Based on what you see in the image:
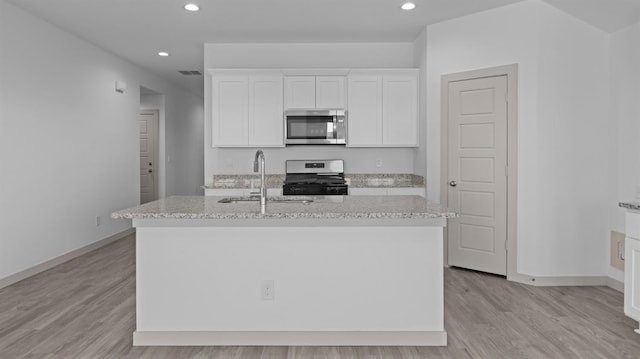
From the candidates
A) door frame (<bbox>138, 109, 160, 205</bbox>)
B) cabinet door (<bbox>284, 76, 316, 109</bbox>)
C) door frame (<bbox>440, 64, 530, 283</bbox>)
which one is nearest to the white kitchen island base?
door frame (<bbox>440, 64, 530, 283</bbox>)

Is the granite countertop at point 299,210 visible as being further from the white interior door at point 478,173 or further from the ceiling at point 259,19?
the ceiling at point 259,19

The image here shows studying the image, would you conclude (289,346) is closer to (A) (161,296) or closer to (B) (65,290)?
(A) (161,296)

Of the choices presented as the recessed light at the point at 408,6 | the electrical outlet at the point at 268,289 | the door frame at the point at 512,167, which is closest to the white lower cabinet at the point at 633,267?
the door frame at the point at 512,167

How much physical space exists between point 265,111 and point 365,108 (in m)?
1.19

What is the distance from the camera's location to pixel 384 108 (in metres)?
5.04

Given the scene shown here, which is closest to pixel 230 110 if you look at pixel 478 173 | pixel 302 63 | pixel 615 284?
pixel 302 63

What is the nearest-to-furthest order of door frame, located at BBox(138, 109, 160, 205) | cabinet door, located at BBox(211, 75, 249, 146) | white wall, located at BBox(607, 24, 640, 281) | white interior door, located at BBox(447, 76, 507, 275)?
white wall, located at BBox(607, 24, 640, 281) < white interior door, located at BBox(447, 76, 507, 275) < cabinet door, located at BBox(211, 75, 249, 146) < door frame, located at BBox(138, 109, 160, 205)

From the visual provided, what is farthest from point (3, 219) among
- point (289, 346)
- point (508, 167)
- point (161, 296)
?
point (508, 167)

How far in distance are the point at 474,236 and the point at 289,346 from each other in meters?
2.55

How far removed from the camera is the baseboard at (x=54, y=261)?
13.1ft

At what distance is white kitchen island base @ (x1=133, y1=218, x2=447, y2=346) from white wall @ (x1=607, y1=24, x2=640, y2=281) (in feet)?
7.30

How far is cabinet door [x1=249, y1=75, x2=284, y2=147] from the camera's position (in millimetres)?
5012

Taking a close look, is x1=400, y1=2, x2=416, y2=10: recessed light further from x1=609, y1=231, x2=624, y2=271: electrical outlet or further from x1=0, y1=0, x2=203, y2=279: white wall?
x1=0, y1=0, x2=203, y2=279: white wall

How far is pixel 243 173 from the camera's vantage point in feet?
17.9
